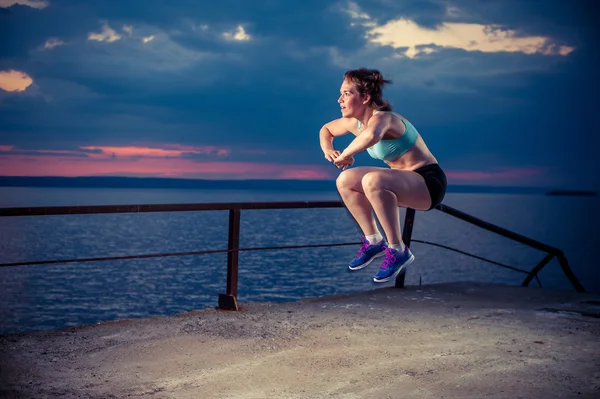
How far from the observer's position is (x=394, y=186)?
9.13 feet

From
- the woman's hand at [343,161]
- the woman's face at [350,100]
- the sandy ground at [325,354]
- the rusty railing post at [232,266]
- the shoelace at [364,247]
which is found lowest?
the sandy ground at [325,354]

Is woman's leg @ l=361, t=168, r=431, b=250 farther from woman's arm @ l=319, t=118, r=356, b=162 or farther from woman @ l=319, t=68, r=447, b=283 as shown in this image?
woman's arm @ l=319, t=118, r=356, b=162

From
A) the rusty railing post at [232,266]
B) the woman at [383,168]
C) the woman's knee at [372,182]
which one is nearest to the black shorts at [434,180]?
the woman at [383,168]

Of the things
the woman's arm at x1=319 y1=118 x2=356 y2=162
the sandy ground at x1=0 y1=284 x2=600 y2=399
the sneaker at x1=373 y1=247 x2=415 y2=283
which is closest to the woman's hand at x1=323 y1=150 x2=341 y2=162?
the woman's arm at x1=319 y1=118 x2=356 y2=162

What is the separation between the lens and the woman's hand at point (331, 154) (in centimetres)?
304

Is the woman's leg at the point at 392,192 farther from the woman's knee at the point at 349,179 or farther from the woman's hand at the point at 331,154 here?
the woman's hand at the point at 331,154

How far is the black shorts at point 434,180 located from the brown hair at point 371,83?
0.31 meters

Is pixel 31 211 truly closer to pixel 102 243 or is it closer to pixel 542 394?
pixel 542 394

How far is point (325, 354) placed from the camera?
5562 mm

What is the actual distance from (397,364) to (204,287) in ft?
228

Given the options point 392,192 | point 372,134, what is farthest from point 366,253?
point 372,134

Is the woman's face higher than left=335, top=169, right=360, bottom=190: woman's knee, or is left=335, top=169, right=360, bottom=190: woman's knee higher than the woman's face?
the woman's face

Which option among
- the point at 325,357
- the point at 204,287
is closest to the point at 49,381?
the point at 325,357

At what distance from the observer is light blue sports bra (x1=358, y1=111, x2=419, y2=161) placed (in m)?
2.83
